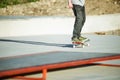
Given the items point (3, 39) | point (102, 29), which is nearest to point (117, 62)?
point (3, 39)

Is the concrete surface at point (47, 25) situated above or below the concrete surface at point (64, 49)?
above

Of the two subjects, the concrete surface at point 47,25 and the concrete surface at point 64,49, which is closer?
the concrete surface at point 64,49

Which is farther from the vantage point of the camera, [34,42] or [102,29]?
[102,29]

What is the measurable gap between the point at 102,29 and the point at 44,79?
9.40 metres

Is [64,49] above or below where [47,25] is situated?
below

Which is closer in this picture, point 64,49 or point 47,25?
point 64,49

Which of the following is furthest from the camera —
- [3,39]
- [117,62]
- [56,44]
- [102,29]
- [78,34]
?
[102,29]

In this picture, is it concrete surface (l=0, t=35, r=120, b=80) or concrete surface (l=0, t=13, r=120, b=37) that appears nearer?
concrete surface (l=0, t=35, r=120, b=80)

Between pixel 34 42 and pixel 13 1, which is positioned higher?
pixel 13 1

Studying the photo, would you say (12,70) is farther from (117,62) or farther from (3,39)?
(3,39)

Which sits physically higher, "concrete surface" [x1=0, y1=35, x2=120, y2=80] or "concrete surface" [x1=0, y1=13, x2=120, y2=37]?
"concrete surface" [x1=0, y1=13, x2=120, y2=37]

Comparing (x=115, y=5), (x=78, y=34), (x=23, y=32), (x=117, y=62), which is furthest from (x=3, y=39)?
(x=115, y=5)

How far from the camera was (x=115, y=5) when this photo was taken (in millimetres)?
19391

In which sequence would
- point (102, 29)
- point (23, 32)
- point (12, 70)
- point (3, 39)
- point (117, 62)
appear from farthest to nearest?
point (102, 29)
point (23, 32)
point (3, 39)
point (117, 62)
point (12, 70)
